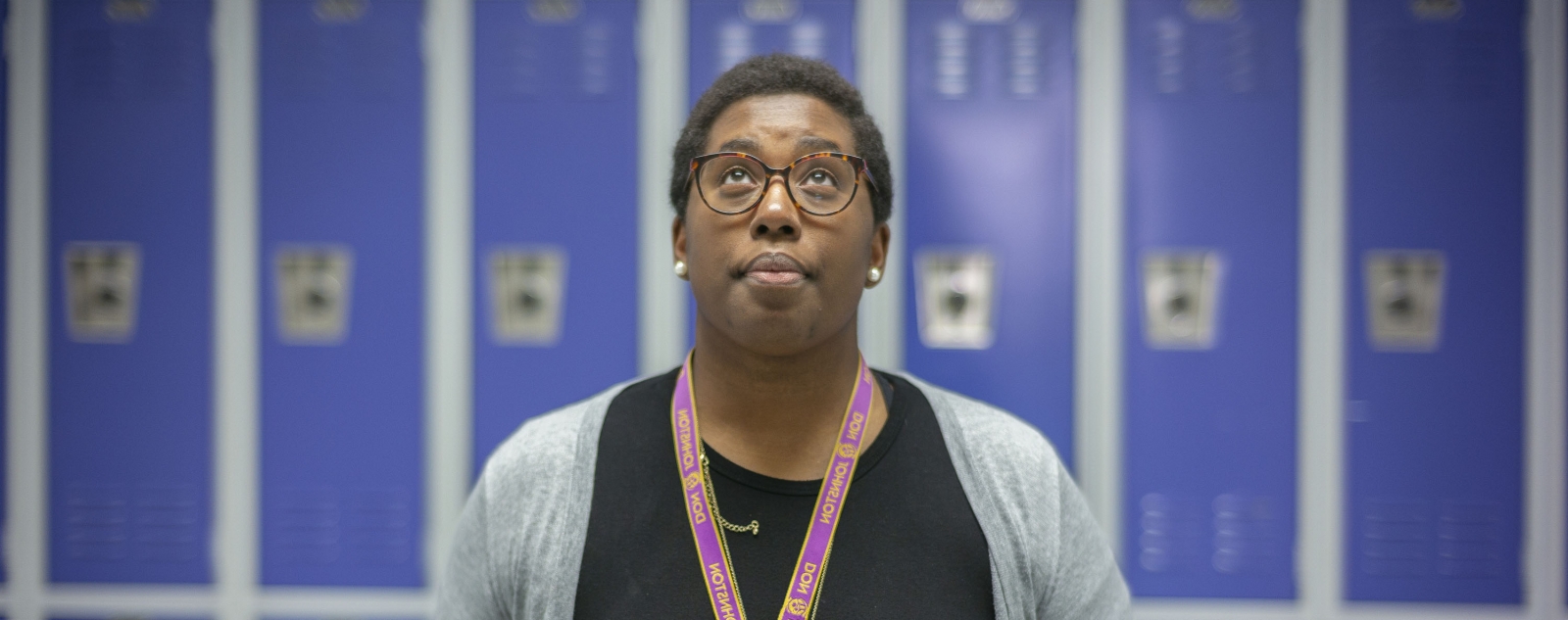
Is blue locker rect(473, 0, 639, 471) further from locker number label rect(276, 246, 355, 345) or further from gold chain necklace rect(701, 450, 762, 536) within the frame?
gold chain necklace rect(701, 450, 762, 536)

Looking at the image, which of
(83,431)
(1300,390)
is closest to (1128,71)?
(1300,390)

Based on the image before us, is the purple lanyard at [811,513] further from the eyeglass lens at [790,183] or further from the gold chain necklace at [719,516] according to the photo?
the eyeglass lens at [790,183]

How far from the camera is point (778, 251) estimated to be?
903 mm

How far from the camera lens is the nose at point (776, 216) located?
2.97ft

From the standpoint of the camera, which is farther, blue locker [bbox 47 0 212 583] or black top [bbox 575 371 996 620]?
blue locker [bbox 47 0 212 583]

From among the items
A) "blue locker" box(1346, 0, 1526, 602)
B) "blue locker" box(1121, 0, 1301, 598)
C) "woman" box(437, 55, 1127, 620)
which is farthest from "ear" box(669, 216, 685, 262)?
"blue locker" box(1346, 0, 1526, 602)

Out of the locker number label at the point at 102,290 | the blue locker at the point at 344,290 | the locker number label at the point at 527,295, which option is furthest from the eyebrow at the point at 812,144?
the locker number label at the point at 102,290

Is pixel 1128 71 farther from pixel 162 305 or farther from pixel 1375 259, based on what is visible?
pixel 162 305

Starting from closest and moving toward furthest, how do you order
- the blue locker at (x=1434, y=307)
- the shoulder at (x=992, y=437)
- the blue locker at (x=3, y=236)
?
1. the shoulder at (x=992, y=437)
2. the blue locker at (x=1434, y=307)
3. the blue locker at (x=3, y=236)

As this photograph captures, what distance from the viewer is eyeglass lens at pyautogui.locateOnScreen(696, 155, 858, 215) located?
0.93 m

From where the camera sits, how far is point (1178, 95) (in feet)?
6.40

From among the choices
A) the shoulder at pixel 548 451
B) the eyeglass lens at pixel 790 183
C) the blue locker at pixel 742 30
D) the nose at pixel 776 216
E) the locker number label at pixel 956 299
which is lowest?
the shoulder at pixel 548 451

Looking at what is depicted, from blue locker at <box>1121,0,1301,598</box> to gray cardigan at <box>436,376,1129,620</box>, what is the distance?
1065mm

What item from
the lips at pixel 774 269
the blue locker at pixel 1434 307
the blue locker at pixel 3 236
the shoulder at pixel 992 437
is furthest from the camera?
the blue locker at pixel 3 236
